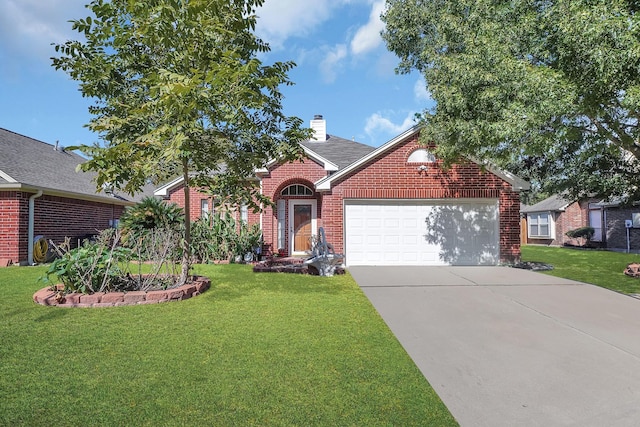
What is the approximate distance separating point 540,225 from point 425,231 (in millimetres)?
20913

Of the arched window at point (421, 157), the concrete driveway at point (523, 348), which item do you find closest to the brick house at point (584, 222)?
the arched window at point (421, 157)

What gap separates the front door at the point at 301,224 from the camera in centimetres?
1545

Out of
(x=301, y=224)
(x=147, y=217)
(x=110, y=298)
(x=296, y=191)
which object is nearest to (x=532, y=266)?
(x=301, y=224)

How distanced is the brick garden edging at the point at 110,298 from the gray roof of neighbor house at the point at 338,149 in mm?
9554

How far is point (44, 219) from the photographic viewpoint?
13.0 m

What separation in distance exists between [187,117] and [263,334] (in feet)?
12.1

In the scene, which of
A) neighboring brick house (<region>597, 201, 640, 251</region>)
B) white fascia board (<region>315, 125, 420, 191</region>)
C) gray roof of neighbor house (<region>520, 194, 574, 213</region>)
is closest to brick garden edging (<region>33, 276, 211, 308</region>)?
white fascia board (<region>315, 125, 420, 191</region>)

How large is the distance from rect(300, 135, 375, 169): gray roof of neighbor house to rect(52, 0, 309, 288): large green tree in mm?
7807

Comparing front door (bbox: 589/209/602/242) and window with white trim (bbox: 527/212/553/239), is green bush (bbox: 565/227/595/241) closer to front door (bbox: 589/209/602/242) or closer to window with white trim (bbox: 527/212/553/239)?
front door (bbox: 589/209/602/242)

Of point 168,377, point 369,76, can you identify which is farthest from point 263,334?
point 369,76

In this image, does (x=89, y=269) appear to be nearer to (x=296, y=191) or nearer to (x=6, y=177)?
(x=6, y=177)

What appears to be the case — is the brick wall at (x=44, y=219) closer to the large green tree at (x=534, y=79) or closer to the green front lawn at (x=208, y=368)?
the green front lawn at (x=208, y=368)

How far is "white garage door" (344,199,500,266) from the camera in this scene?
1261 cm

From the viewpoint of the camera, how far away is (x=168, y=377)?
3.69 metres
